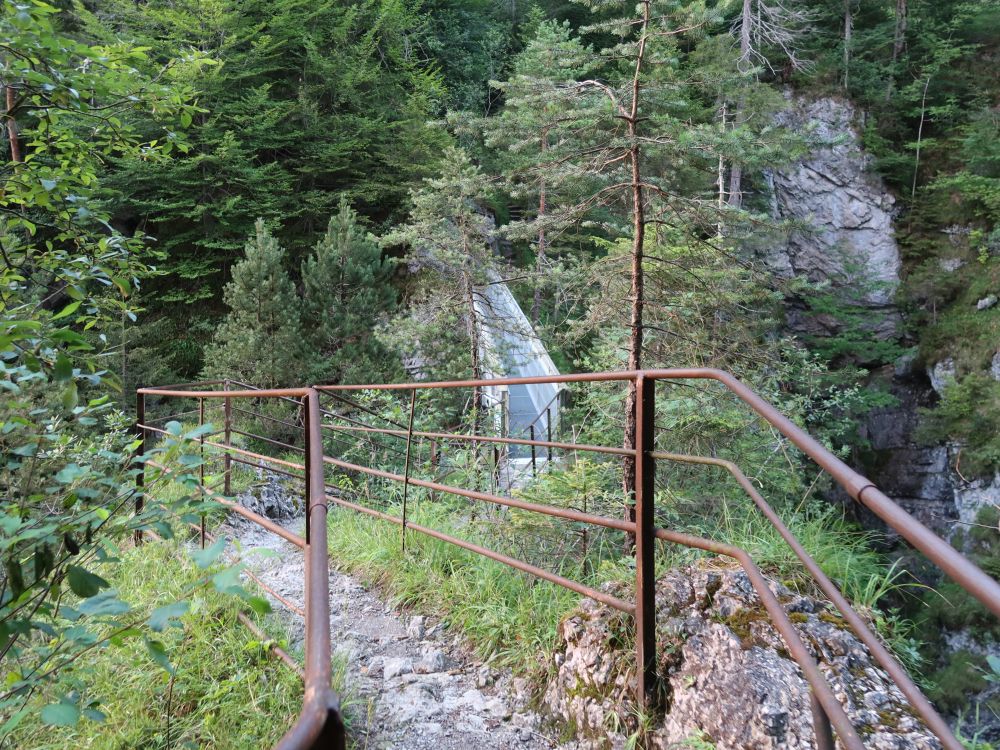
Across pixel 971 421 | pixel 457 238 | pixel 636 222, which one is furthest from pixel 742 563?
pixel 971 421

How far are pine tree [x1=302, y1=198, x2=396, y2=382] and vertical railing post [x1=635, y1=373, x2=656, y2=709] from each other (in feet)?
28.6

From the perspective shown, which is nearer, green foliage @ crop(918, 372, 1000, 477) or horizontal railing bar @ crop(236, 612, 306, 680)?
horizontal railing bar @ crop(236, 612, 306, 680)

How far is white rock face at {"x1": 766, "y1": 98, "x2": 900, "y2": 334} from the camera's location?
1506 cm

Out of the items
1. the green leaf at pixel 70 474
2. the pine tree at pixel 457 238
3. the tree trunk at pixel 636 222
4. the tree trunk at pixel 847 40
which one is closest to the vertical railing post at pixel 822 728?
the green leaf at pixel 70 474

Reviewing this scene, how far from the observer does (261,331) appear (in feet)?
31.2

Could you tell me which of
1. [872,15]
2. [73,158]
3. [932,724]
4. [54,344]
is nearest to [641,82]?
[73,158]

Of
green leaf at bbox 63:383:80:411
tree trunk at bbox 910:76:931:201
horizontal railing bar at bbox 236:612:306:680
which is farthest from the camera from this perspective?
tree trunk at bbox 910:76:931:201

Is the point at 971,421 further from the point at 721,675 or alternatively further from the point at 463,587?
the point at 721,675

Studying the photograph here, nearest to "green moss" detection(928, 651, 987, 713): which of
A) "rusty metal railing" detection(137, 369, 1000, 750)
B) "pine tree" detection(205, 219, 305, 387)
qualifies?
"rusty metal railing" detection(137, 369, 1000, 750)

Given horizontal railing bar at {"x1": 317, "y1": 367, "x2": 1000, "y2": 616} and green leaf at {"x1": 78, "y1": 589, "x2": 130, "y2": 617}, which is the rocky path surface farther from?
horizontal railing bar at {"x1": 317, "y1": 367, "x2": 1000, "y2": 616}

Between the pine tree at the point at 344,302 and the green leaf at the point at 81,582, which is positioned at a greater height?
the pine tree at the point at 344,302

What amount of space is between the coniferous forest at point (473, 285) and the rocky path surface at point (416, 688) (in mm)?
117

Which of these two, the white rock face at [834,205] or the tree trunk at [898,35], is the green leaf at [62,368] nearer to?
the white rock face at [834,205]

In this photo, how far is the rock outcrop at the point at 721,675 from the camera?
4.76 ft
